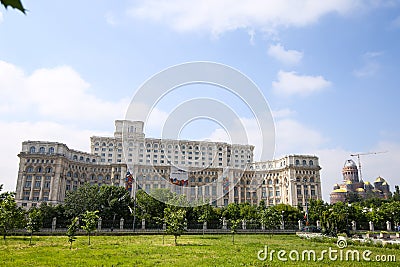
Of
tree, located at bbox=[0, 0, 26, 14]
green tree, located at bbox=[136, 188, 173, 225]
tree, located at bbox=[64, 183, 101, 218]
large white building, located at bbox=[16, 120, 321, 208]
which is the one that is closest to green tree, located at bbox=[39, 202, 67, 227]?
tree, located at bbox=[64, 183, 101, 218]

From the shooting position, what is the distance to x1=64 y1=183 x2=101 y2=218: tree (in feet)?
164

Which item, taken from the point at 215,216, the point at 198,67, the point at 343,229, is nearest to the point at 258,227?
the point at 215,216

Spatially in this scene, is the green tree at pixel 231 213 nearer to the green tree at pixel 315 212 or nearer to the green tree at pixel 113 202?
the green tree at pixel 315 212

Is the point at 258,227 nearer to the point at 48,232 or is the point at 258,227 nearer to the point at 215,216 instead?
the point at 215,216

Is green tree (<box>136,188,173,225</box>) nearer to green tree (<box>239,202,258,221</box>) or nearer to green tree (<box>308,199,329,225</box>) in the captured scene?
green tree (<box>239,202,258,221</box>)

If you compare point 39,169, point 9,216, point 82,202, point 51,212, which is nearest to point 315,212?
point 82,202

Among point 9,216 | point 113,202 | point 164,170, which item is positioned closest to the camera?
point 9,216

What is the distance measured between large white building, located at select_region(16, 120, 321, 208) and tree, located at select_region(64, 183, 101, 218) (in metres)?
28.0

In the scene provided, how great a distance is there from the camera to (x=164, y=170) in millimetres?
90188

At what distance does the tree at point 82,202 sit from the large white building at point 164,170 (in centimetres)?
2801

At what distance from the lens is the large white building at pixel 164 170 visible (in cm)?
8025

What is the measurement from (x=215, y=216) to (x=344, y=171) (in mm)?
69093

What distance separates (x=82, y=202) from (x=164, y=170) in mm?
40609

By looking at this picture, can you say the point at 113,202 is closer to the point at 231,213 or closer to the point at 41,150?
the point at 231,213
